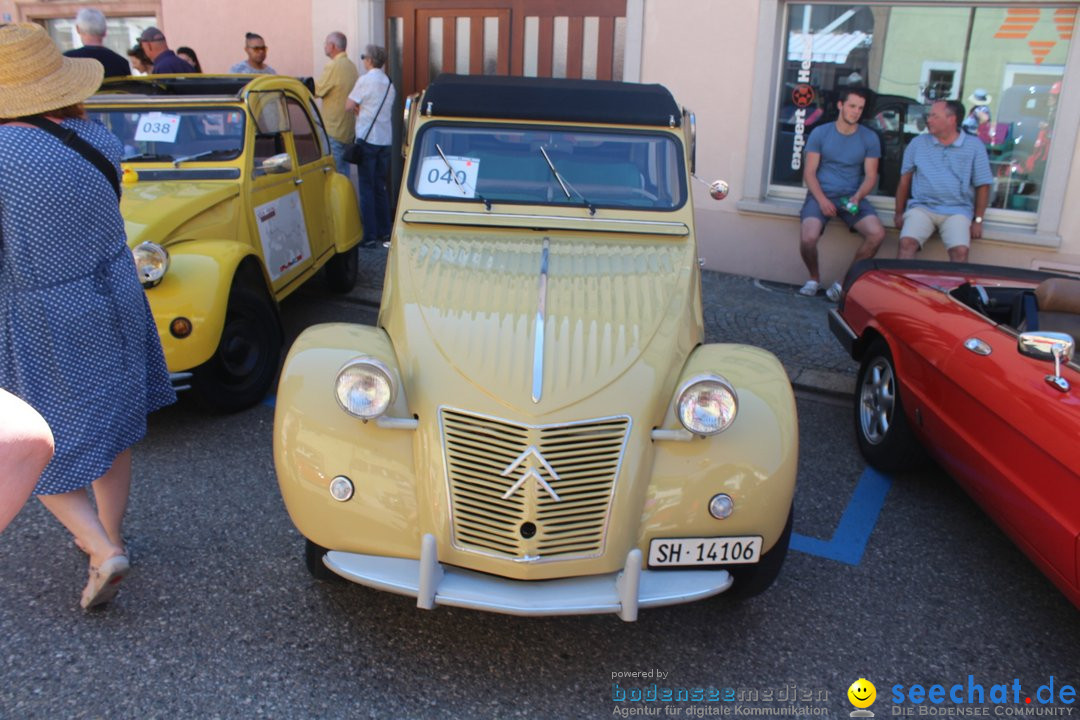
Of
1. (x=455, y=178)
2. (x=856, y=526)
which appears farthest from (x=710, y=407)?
(x=455, y=178)

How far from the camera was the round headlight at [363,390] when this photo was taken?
281 centimetres

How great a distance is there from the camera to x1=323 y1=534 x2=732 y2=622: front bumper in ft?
8.66

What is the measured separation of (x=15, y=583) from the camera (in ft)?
10.9

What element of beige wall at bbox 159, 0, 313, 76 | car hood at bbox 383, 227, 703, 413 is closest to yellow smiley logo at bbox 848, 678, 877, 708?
car hood at bbox 383, 227, 703, 413

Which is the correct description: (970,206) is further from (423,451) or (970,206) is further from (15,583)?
(15,583)

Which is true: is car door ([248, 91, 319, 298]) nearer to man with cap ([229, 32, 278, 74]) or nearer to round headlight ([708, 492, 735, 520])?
man with cap ([229, 32, 278, 74])

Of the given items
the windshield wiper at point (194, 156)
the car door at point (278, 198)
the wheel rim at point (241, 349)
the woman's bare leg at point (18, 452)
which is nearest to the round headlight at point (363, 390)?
the woman's bare leg at point (18, 452)

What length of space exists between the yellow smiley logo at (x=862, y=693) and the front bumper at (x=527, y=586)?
0.58 m

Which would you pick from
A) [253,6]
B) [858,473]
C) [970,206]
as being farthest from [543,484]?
[253,6]

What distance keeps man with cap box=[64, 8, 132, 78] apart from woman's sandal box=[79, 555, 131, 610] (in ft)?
18.8

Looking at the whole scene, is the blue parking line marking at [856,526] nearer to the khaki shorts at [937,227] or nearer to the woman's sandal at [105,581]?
the woman's sandal at [105,581]

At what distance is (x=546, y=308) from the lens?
3195mm

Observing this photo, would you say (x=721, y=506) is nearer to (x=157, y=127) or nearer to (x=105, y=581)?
(x=105, y=581)
